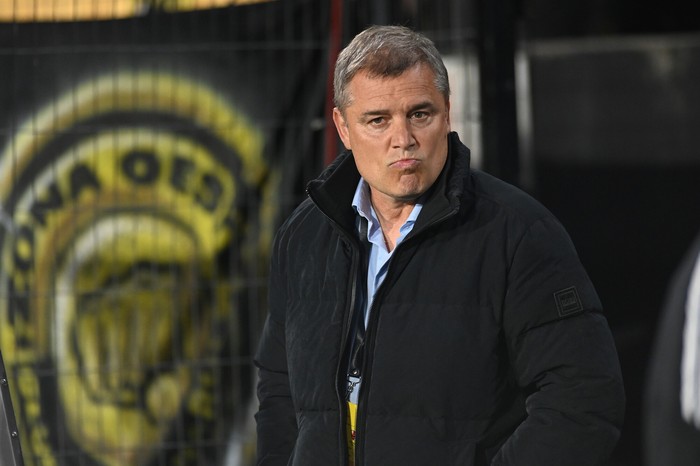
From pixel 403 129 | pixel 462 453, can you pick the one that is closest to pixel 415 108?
pixel 403 129

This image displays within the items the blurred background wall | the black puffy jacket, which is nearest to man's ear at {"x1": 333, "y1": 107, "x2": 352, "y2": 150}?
the black puffy jacket

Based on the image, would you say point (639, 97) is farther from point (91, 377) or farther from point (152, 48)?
point (91, 377)

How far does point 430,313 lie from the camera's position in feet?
7.97

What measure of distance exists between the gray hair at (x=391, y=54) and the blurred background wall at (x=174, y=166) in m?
2.88

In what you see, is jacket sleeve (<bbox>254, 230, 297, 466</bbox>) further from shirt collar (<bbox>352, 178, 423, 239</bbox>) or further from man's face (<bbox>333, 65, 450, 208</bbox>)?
man's face (<bbox>333, 65, 450, 208</bbox>)

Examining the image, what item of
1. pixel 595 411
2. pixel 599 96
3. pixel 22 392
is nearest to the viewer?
pixel 595 411

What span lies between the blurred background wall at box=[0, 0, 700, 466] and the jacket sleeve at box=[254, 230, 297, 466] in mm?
2619

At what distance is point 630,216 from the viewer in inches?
225

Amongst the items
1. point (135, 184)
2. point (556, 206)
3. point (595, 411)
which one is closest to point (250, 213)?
point (135, 184)

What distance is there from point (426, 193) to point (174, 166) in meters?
3.03

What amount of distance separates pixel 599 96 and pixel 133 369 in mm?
2355

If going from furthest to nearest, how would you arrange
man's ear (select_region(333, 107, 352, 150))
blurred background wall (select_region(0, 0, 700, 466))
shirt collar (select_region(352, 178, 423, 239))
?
blurred background wall (select_region(0, 0, 700, 466))
man's ear (select_region(333, 107, 352, 150))
shirt collar (select_region(352, 178, 423, 239))

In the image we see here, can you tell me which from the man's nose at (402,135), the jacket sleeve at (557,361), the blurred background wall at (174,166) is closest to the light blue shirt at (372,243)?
the man's nose at (402,135)

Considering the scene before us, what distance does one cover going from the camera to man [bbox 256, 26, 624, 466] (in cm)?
237
